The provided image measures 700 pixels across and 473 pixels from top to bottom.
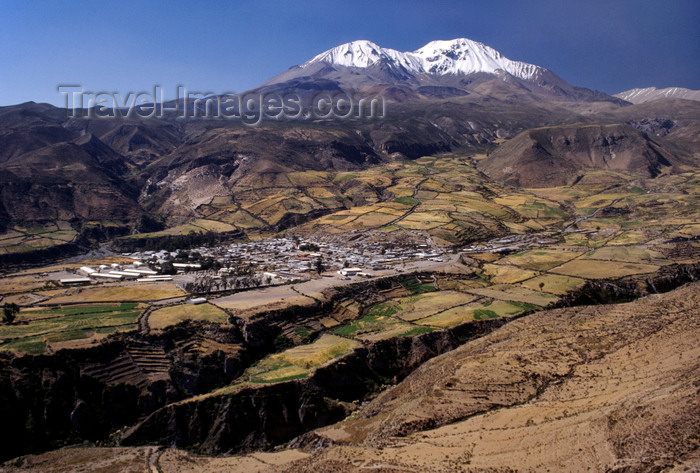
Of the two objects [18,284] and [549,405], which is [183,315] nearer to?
[18,284]

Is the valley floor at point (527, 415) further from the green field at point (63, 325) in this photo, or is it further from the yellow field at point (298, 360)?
the green field at point (63, 325)

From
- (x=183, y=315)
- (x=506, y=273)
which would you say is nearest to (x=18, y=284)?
(x=183, y=315)

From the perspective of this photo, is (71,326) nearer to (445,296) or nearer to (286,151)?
(445,296)

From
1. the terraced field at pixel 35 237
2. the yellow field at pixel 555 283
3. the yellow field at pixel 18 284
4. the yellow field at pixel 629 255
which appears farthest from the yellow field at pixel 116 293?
the yellow field at pixel 629 255

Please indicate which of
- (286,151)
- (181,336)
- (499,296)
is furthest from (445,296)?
(286,151)

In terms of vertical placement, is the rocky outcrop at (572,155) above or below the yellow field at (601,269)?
above
